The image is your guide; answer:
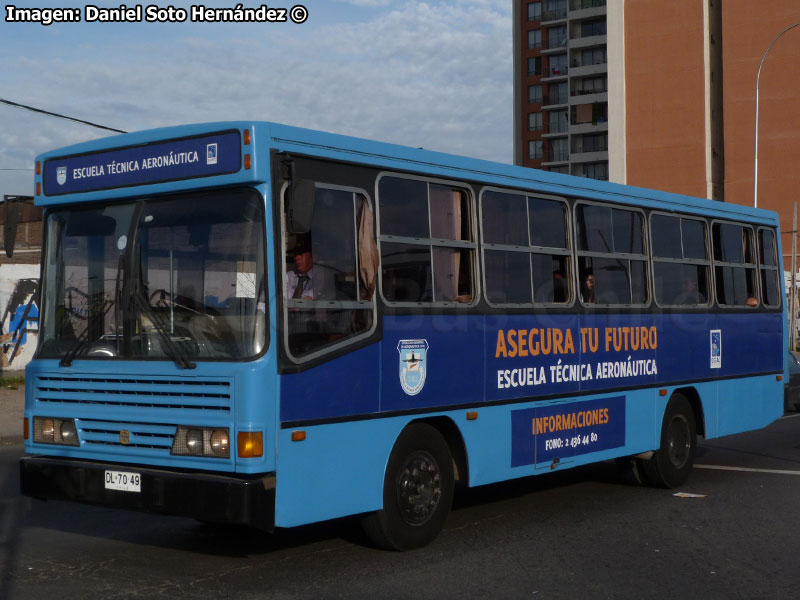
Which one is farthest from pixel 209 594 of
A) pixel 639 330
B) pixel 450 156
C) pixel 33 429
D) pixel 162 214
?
pixel 639 330

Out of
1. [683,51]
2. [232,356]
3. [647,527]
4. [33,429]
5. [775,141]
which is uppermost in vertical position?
[683,51]

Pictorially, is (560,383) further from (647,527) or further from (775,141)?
(775,141)

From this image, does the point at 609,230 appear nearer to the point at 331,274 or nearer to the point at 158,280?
the point at 331,274

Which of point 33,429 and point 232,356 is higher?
point 232,356

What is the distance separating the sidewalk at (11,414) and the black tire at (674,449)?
9327mm

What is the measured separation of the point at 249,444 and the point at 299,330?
2.76ft

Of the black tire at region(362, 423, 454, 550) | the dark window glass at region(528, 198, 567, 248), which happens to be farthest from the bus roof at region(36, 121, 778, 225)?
the black tire at region(362, 423, 454, 550)

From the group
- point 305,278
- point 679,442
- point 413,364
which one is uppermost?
point 305,278

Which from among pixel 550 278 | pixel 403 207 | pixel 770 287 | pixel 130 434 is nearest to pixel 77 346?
pixel 130 434

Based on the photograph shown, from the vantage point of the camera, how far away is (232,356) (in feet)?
22.4

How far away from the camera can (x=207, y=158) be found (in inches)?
280

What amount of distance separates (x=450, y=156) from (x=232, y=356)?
2.73 meters

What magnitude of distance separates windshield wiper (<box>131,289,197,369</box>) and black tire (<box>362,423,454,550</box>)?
1.70 m

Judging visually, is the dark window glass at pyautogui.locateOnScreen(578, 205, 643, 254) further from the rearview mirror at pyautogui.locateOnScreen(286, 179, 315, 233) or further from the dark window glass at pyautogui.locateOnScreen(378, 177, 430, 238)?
the rearview mirror at pyautogui.locateOnScreen(286, 179, 315, 233)
